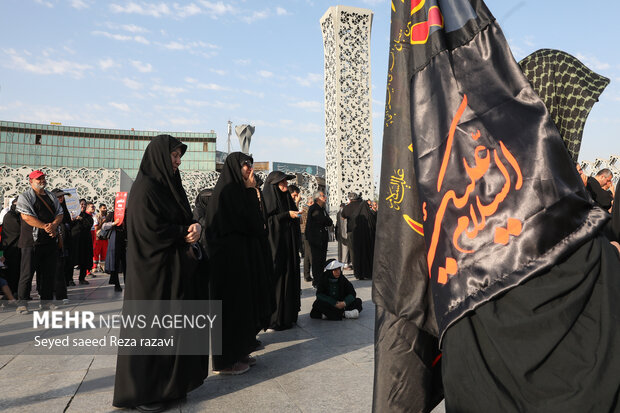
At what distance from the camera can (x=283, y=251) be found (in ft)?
16.2

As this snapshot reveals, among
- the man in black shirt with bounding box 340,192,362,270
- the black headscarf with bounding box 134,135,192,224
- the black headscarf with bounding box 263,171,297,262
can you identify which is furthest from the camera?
the man in black shirt with bounding box 340,192,362,270

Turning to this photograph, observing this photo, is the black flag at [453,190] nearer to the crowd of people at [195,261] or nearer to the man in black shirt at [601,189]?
the crowd of people at [195,261]

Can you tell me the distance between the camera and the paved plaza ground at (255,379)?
104 inches

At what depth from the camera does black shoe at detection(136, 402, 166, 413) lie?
2.57 meters

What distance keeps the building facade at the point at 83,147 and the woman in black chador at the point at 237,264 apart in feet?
170

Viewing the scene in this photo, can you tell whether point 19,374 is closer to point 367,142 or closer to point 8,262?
point 8,262

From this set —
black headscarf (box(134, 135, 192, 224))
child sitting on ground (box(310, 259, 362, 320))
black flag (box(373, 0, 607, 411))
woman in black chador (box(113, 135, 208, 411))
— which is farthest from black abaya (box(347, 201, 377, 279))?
black flag (box(373, 0, 607, 411))

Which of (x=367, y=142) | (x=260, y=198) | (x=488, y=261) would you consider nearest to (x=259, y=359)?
(x=260, y=198)

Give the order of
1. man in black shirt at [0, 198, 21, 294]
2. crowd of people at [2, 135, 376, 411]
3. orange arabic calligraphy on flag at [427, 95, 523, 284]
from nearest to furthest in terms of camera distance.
Result: orange arabic calligraphy on flag at [427, 95, 523, 284]
crowd of people at [2, 135, 376, 411]
man in black shirt at [0, 198, 21, 294]

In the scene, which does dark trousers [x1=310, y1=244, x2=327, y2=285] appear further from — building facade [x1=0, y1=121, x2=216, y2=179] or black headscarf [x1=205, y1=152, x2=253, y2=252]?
building facade [x1=0, y1=121, x2=216, y2=179]

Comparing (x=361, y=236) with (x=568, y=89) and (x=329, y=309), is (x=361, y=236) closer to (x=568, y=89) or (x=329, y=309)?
(x=329, y=309)

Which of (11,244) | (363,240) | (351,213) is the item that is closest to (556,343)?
(11,244)

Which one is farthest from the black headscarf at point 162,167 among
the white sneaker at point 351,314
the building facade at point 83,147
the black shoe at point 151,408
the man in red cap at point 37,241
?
the building facade at point 83,147

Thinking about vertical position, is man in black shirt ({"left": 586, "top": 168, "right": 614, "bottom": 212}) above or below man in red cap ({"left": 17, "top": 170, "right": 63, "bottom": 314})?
above
